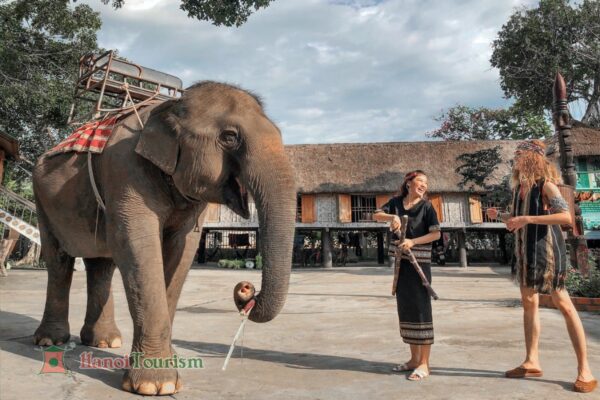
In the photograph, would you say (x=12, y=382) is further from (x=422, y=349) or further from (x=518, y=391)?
(x=518, y=391)

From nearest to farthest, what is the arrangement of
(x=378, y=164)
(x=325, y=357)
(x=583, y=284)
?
(x=325, y=357), (x=583, y=284), (x=378, y=164)

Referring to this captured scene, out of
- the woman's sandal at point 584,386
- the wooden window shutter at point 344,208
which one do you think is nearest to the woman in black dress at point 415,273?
the woman's sandal at point 584,386

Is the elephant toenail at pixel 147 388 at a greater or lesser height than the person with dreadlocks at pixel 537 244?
lesser

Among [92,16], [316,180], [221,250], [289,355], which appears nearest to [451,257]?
[316,180]

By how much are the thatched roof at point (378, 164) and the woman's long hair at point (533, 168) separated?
2076cm

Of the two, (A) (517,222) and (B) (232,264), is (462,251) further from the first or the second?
(A) (517,222)

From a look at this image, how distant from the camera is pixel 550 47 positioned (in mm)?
19906

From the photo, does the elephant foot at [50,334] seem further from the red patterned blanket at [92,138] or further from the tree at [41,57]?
the tree at [41,57]

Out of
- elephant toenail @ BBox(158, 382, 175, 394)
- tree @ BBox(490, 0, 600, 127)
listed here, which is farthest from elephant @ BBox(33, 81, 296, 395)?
tree @ BBox(490, 0, 600, 127)

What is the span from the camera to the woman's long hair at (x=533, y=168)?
3297 mm

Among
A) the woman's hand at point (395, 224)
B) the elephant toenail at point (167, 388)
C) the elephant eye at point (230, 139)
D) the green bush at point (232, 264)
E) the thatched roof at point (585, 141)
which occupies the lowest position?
the green bush at point (232, 264)

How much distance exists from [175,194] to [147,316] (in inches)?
33.0

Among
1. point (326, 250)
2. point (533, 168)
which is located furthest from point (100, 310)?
point (326, 250)

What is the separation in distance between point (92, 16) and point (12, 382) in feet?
48.2
